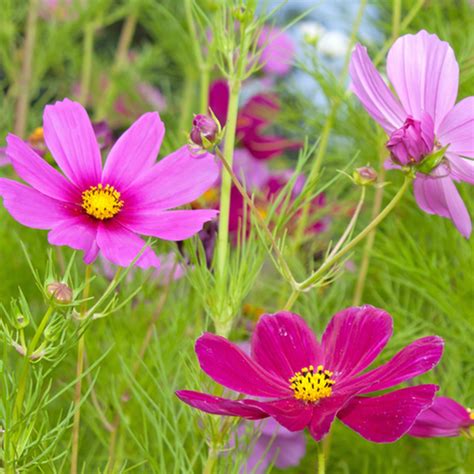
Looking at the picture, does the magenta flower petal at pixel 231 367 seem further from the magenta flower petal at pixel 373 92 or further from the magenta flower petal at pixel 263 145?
the magenta flower petal at pixel 263 145

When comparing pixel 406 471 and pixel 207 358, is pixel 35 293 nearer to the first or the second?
pixel 406 471

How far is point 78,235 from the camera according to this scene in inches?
14.1

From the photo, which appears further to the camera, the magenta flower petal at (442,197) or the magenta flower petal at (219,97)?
the magenta flower petal at (219,97)

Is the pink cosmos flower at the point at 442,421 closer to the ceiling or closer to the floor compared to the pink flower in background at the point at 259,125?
closer to the floor

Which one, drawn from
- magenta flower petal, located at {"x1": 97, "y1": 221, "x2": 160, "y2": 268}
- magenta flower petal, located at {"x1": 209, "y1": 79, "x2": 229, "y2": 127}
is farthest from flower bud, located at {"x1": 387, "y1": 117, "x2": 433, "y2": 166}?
magenta flower petal, located at {"x1": 209, "y1": 79, "x2": 229, "y2": 127}

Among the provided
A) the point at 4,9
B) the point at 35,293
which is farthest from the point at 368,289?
the point at 4,9

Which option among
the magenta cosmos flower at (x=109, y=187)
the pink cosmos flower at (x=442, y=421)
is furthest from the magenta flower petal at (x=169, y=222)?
the pink cosmos flower at (x=442, y=421)

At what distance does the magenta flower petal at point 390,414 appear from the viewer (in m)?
0.30

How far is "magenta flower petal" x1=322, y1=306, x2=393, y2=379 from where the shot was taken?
35 centimetres

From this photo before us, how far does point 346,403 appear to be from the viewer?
1.03ft

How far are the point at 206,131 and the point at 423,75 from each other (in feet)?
0.29

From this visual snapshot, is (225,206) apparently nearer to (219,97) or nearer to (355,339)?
(355,339)

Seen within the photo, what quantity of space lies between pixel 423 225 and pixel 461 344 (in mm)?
160

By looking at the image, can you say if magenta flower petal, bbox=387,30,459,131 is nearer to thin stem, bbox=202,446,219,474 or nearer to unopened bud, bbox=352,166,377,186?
unopened bud, bbox=352,166,377,186
